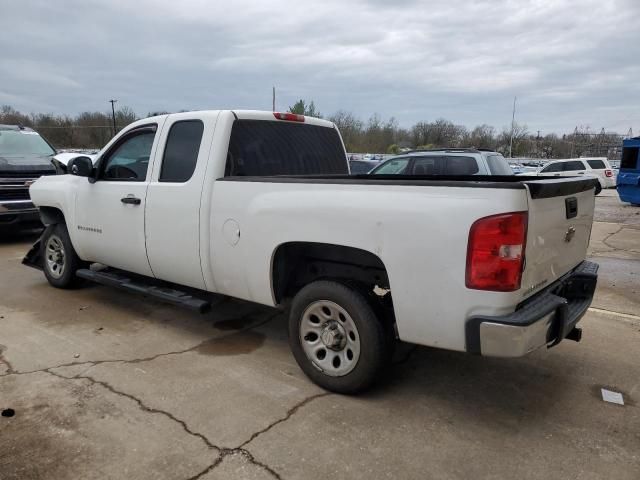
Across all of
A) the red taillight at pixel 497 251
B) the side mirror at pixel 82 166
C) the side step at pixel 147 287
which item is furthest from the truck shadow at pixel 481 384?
the side mirror at pixel 82 166

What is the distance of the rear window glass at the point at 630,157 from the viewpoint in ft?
56.0

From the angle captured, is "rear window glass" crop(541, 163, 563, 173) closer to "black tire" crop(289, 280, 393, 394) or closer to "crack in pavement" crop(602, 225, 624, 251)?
"crack in pavement" crop(602, 225, 624, 251)

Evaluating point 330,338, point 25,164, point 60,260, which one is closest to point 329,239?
point 330,338

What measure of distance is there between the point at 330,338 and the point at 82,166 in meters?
3.18

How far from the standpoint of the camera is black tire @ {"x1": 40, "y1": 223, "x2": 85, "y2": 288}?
A: 563 centimetres

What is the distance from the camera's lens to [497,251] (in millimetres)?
2650

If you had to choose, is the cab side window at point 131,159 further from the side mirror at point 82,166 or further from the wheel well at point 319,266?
the wheel well at point 319,266

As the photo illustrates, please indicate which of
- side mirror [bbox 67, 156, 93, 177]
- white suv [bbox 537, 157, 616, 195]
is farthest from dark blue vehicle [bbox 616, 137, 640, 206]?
side mirror [bbox 67, 156, 93, 177]

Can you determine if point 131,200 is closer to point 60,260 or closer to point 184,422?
point 60,260

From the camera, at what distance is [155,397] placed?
3.40 meters

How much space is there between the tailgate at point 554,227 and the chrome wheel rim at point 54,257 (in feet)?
16.8

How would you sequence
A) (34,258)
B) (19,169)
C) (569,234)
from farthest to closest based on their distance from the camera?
(19,169), (34,258), (569,234)

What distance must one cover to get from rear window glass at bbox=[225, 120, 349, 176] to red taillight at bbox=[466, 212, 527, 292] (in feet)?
7.18

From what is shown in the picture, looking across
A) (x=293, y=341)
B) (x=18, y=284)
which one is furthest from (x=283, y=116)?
(x=18, y=284)
